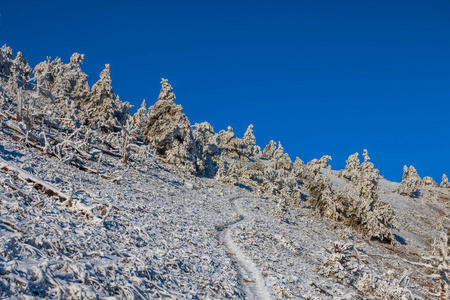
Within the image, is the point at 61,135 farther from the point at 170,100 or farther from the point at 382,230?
the point at 382,230

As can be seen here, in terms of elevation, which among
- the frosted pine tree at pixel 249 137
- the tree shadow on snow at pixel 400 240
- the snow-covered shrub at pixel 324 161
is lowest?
the tree shadow on snow at pixel 400 240

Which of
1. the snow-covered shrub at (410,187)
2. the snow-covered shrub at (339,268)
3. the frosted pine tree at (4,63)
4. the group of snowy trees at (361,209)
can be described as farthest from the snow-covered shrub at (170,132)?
the snow-covered shrub at (410,187)

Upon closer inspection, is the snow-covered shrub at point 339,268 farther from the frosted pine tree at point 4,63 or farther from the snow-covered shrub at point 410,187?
the snow-covered shrub at point 410,187

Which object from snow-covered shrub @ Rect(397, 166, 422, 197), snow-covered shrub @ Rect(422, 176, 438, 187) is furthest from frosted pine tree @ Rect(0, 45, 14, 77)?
snow-covered shrub @ Rect(422, 176, 438, 187)

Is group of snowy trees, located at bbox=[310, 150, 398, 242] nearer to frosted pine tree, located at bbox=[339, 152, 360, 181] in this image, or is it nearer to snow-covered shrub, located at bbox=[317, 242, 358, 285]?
snow-covered shrub, located at bbox=[317, 242, 358, 285]

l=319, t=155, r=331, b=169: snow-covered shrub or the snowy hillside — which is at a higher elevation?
l=319, t=155, r=331, b=169: snow-covered shrub

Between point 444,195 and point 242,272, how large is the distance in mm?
105369

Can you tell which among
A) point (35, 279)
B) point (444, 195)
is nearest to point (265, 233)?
point (35, 279)

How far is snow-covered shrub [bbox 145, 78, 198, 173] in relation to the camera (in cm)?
5331

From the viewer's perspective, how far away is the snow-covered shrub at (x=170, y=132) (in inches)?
2099

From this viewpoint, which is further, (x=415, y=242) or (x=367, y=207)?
(x=415, y=242)

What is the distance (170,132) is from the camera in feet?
178

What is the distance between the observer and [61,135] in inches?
1276

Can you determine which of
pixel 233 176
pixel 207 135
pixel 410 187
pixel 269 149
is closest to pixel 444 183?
pixel 410 187
